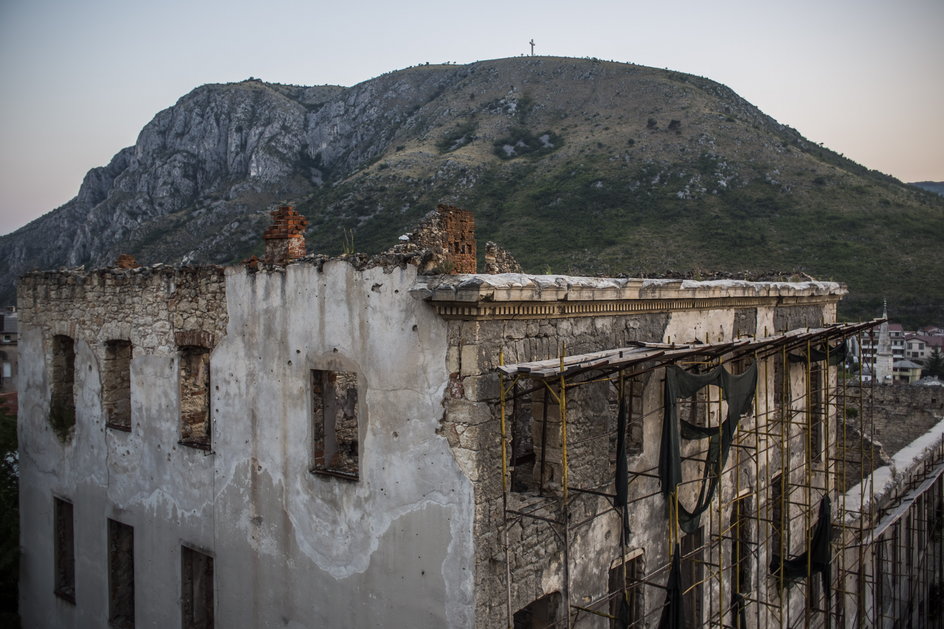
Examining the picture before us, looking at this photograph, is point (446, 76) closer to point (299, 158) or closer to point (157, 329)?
point (299, 158)

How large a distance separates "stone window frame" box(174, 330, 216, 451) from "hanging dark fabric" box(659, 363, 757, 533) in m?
5.80

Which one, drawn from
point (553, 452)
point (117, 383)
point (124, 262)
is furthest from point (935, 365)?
point (117, 383)

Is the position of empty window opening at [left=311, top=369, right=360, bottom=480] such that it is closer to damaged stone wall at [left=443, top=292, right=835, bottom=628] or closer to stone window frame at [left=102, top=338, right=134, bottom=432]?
damaged stone wall at [left=443, top=292, right=835, bottom=628]

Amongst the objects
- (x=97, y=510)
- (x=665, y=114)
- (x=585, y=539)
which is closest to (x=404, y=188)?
(x=665, y=114)

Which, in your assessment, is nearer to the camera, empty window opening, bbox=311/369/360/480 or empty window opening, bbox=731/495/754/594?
empty window opening, bbox=311/369/360/480

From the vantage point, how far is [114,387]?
10.7m

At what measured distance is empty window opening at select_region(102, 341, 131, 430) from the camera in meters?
10.6

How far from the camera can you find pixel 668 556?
8.95 m

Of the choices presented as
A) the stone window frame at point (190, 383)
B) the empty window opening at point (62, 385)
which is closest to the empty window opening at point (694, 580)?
the stone window frame at point (190, 383)

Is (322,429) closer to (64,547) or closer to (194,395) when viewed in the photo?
(194,395)

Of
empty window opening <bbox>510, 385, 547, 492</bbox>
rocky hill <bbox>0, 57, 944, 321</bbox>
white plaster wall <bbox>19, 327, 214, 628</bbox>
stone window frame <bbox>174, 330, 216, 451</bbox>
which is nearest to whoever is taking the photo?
empty window opening <bbox>510, 385, 547, 492</bbox>

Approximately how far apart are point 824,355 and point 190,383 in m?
11.3

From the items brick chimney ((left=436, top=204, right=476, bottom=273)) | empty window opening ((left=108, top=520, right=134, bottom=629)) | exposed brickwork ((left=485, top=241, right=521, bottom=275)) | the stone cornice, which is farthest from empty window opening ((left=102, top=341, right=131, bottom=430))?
the stone cornice

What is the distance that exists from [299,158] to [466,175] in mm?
34027
